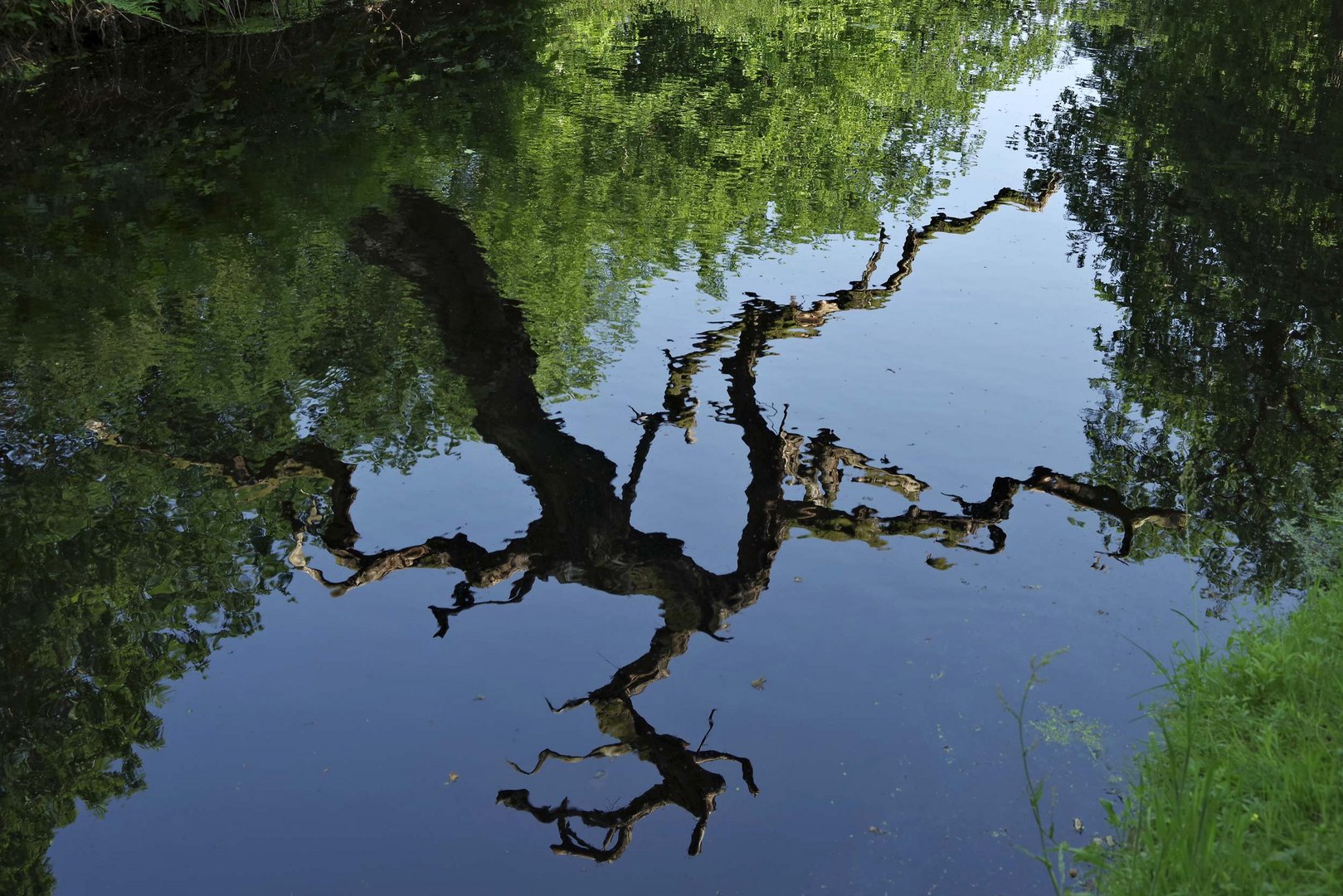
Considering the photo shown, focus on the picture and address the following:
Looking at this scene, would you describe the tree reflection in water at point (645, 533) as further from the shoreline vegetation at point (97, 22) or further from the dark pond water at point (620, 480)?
the shoreline vegetation at point (97, 22)

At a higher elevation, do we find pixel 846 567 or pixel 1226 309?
pixel 1226 309

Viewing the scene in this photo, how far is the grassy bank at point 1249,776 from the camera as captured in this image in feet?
12.9

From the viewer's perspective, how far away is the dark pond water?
17.0ft

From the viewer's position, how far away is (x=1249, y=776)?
177 inches

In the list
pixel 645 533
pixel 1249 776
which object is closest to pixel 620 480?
pixel 645 533

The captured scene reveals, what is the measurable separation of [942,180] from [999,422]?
574 cm

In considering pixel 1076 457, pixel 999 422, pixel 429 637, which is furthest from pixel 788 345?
pixel 429 637

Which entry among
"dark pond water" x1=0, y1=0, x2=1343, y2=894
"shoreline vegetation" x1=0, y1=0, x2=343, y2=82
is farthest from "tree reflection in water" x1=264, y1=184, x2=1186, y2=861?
"shoreline vegetation" x1=0, y1=0, x2=343, y2=82

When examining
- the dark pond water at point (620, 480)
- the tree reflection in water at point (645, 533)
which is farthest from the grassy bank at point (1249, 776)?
the tree reflection in water at point (645, 533)

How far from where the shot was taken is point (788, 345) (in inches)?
366

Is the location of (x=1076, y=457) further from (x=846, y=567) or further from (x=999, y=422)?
(x=846, y=567)

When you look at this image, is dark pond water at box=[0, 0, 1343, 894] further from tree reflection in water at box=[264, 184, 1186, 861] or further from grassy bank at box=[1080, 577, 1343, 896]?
grassy bank at box=[1080, 577, 1343, 896]

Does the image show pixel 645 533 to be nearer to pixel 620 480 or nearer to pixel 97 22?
pixel 620 480

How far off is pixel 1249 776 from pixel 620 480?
4042 millimetres
